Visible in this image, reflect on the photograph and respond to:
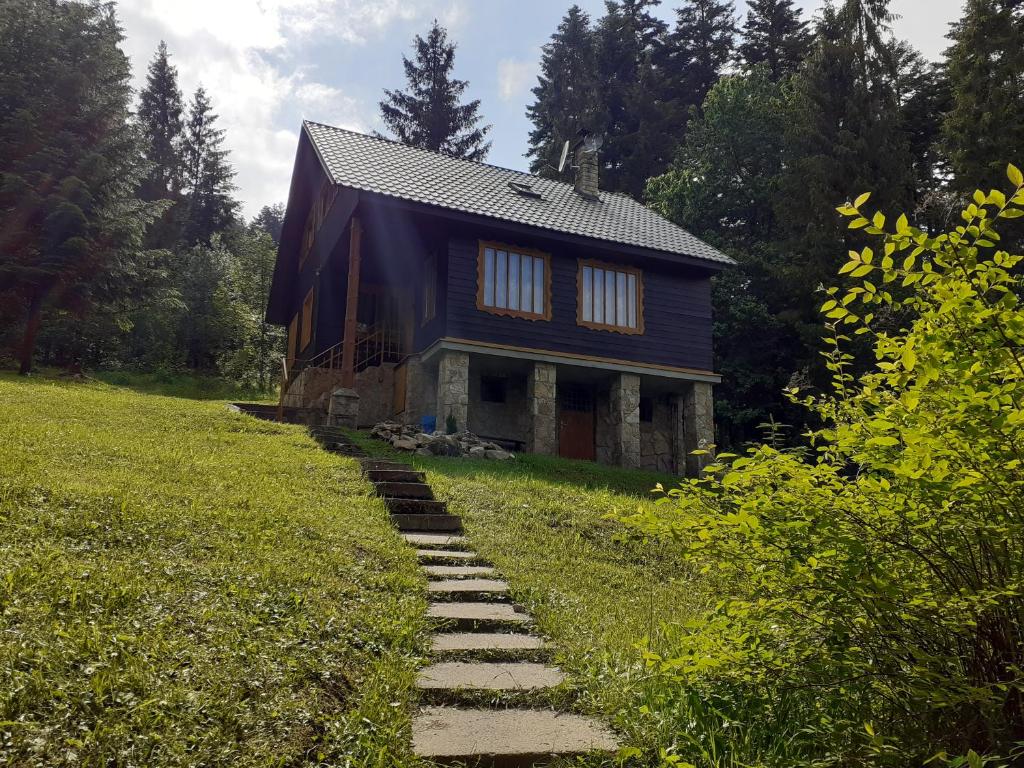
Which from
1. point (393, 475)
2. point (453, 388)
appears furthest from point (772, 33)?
point (393, 475)

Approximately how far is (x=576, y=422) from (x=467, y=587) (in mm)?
11323

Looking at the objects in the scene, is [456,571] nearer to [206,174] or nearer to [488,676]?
[488,676]

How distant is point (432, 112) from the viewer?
119 ft

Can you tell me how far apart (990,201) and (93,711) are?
12.9ft

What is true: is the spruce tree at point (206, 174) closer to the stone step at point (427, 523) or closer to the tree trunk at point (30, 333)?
the tree trunk at point (30, 333)

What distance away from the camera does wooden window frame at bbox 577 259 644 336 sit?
49.4 ft

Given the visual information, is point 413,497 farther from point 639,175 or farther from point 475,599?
point 639,175

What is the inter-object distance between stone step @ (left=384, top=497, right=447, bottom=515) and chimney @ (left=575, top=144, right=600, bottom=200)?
13476 mm

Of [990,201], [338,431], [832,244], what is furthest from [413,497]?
[832,244]

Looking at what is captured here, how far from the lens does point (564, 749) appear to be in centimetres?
310

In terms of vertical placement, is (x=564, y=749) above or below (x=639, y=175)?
below

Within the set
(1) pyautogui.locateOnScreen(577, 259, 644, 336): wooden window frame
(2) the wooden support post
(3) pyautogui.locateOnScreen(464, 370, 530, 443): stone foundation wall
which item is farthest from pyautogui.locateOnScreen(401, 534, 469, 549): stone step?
(1) pyautogui.locateOnScreen(577, 259, 644, 336): wooden window frame

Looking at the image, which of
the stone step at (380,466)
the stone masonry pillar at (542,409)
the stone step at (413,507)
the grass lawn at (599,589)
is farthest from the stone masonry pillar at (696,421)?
the stone step at (413,507)

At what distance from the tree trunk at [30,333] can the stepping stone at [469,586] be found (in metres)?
17.8
